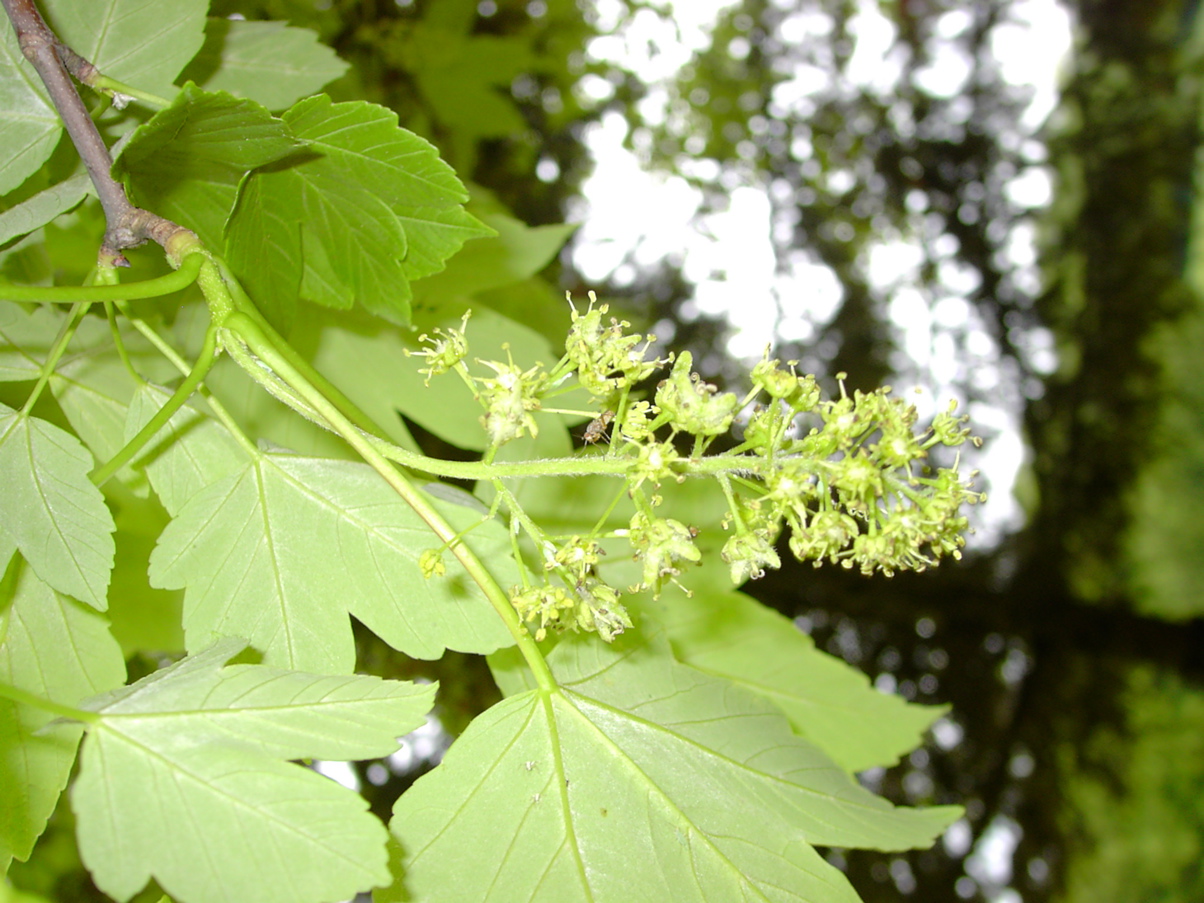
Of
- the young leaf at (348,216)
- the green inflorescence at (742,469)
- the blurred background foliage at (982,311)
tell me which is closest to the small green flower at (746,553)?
the green inflorescence at (742,469)

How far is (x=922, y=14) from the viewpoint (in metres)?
1.66

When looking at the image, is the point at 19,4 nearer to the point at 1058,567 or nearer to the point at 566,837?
the point at 566,837

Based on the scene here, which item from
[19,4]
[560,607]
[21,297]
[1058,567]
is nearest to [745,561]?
[560,607]

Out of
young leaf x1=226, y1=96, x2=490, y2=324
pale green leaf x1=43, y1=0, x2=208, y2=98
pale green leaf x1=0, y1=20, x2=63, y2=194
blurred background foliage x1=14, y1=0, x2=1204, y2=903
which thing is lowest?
blurred background foliage x1=14, y1=0, x2=1204, y2=903

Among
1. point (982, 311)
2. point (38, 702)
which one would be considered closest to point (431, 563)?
point (38, 702)

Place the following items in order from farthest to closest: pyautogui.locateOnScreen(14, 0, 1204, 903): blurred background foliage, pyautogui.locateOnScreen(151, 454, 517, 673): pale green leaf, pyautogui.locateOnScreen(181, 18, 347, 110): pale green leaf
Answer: pyautogui.locateOnScreen(14, 0, 1204, 903): blurred background foliage < pyautogui.locateOnScreen(181, 18, 347, 110): pale green leaf < pyautogui.locateOnScreen(151, 454, 517, 673): pale green leaf

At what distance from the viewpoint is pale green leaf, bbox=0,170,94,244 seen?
409mm

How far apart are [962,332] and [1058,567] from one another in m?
0.52

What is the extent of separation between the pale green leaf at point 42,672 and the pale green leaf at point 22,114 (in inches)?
8.7

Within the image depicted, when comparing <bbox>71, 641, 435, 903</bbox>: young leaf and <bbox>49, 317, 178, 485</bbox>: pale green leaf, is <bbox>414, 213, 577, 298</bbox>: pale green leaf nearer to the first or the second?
<bbox>49, 317, 178, 485</bbox>: pale green leaf

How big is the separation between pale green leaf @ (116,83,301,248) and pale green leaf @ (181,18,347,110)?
142 millimetres

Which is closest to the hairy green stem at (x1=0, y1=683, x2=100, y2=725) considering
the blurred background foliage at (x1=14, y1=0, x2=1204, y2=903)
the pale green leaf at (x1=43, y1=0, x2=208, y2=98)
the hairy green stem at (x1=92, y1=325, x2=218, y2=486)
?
the hairy green stem at (x1=92, y1=325, x2=218, y2=486)

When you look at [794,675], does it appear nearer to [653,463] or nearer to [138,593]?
[653,463]

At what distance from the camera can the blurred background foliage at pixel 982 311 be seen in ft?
4.53
